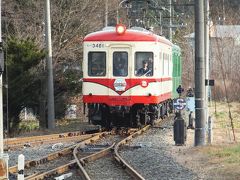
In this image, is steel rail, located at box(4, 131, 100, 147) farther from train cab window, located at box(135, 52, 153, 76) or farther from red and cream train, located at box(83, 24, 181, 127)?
train cab window, located at box(135, 52, 153, 76)

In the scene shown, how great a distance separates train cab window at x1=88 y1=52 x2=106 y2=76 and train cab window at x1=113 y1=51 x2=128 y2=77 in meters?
0.35

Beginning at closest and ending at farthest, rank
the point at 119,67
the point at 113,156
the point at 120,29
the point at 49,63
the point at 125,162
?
the point at 125,162 < the point at 113,156 < the point at 120,29 < the point at 119,67 < the point at 49,63

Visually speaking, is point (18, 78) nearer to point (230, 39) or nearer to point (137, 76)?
point (137, 76)

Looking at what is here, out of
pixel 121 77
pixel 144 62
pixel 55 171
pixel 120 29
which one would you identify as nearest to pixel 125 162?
pixel 55 171

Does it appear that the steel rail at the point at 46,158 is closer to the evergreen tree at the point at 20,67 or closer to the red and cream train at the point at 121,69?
the red and cream train at the point at 121,69

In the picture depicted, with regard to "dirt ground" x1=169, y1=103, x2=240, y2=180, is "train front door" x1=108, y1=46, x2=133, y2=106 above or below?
above

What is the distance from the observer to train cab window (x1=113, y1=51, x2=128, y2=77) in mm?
20844

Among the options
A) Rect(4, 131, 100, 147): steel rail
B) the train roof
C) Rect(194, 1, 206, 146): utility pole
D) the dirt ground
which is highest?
the train roof

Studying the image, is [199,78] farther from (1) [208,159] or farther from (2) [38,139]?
(2) [38,139]

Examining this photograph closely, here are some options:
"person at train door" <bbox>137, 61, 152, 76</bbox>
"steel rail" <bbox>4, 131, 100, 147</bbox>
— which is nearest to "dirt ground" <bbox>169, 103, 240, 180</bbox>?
"person at train door" <bbox>137, 61, 152, 76</bbox>

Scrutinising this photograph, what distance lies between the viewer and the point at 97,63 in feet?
68.8

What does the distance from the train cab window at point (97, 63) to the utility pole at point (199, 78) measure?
4984mm

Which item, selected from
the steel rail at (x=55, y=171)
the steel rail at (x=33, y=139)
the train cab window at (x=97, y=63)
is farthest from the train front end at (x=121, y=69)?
the steel rail at (x=55, y=171)

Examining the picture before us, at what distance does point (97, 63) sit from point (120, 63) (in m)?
0.74
